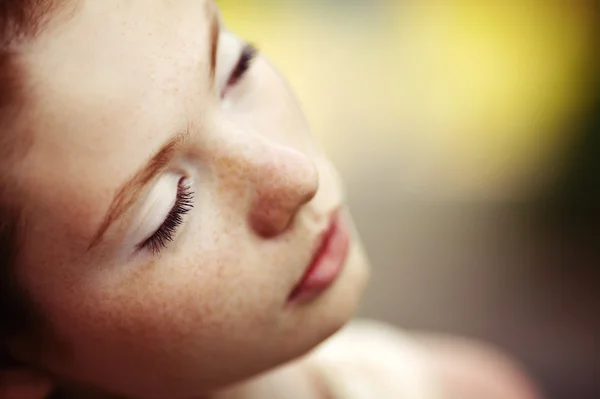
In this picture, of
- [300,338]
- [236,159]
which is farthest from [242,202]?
[300,338]

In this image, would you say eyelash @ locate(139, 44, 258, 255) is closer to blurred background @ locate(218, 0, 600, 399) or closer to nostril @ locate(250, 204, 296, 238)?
nostril @ locate(250, 204, 296, 238)

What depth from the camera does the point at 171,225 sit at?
1.77 feet

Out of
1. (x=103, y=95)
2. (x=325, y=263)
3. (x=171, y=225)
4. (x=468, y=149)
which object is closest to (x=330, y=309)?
(x=325, y=263)

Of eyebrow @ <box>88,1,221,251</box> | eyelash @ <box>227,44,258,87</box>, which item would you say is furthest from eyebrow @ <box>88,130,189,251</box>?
eyelash @ <box>227,44,258,87</box>

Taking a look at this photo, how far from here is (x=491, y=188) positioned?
2188mm

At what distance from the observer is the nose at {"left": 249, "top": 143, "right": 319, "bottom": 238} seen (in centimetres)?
56

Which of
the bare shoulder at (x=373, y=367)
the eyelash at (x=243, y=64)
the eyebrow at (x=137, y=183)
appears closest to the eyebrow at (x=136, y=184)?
the eyebrow at (x=137, y=183)

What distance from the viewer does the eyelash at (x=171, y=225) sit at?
54 centimetres

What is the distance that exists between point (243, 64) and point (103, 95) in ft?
0.52

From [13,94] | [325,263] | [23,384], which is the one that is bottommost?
[23,384]

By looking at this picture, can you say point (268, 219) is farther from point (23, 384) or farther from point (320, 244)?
point (23, 384)

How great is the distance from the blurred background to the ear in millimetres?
1299

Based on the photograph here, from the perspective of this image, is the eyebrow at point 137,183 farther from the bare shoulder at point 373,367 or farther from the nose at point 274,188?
the bare shoulder at point 373,367

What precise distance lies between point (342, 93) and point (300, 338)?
5.94 feet
